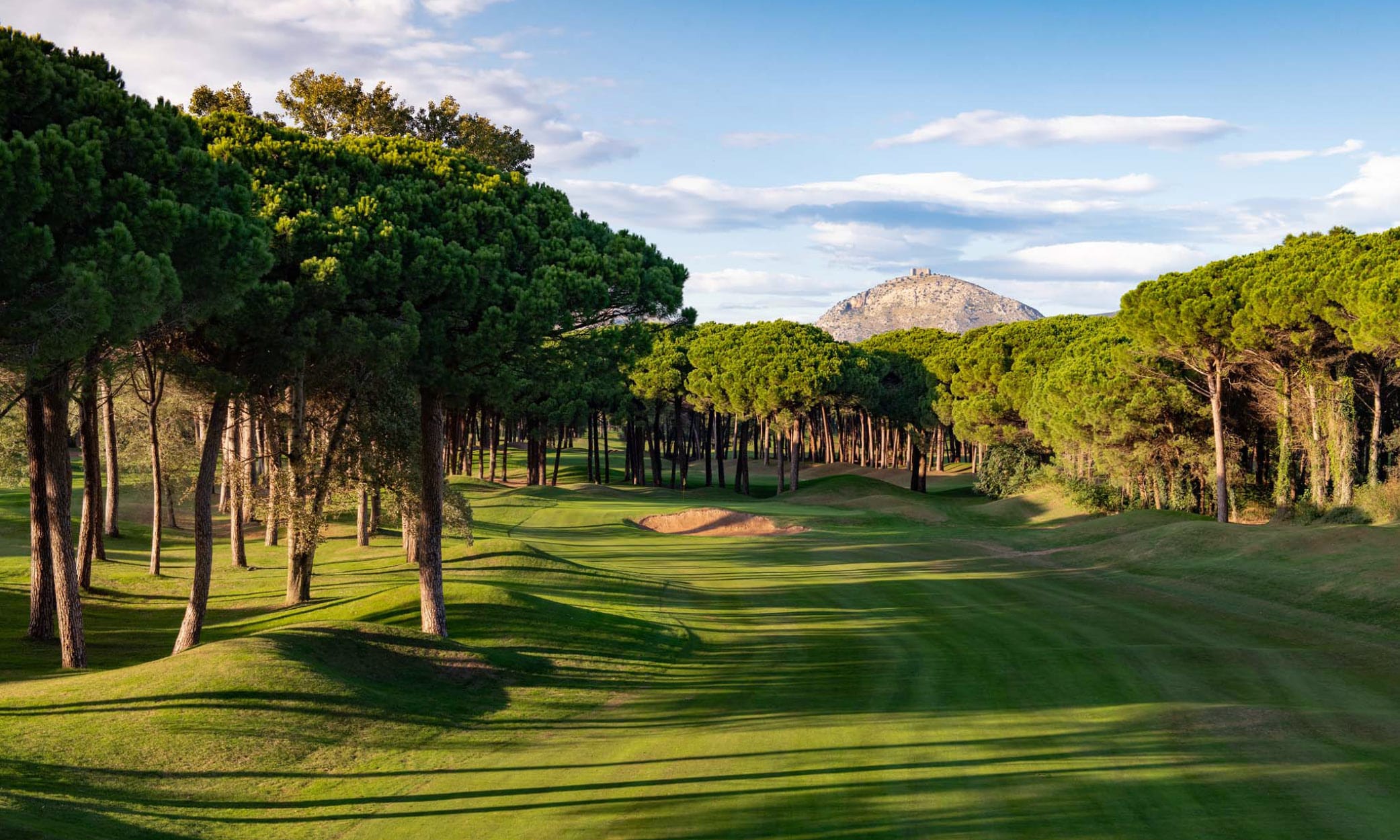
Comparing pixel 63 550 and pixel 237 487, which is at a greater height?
pixel 237 487

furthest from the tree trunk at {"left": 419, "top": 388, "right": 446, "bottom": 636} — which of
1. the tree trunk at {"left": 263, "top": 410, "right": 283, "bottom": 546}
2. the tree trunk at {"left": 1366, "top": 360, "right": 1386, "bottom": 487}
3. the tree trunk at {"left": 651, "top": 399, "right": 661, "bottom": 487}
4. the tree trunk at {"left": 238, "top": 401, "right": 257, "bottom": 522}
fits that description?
the tree trunk at {"left": 651, "top": 399, "right": 661, "bottom": 487}

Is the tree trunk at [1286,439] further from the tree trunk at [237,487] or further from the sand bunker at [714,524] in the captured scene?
the tree trunk at [237,487]

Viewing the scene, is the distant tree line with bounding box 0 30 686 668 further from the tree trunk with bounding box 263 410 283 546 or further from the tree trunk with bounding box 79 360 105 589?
the tree trunk with bounding box 79 360 105 589

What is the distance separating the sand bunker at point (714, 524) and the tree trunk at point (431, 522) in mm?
31868

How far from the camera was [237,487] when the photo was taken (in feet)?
88.7

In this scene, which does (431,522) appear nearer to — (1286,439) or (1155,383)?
(1286,439)

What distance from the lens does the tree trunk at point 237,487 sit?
87.0 feet

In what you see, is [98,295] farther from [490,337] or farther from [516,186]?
[516,186]

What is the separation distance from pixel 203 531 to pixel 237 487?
8149mm

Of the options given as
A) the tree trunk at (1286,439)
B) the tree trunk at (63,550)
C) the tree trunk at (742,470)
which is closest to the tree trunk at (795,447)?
the tree trunk at (742,470)

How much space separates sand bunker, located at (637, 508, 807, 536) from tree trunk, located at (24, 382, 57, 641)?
33.8 m

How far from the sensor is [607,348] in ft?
66.3

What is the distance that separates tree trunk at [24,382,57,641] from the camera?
18.1 metres

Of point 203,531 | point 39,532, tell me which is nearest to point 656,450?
point 203,531
